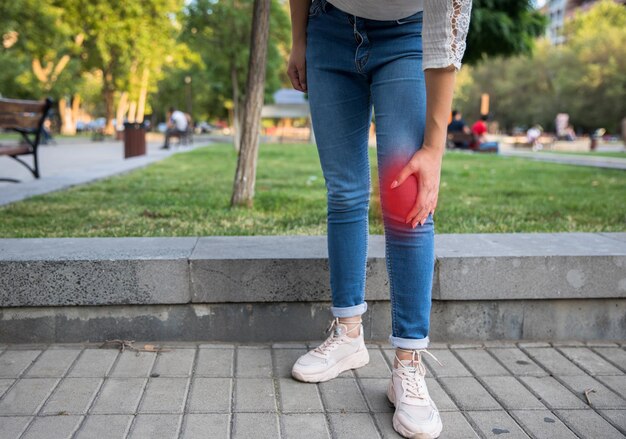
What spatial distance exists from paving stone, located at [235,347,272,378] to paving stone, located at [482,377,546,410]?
0.86 m

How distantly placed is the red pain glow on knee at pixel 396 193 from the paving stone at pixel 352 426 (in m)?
0.68

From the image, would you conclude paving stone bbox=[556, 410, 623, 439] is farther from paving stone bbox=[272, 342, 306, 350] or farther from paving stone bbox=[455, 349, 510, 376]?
paving stone bbox=[272, 342, 306, 350]

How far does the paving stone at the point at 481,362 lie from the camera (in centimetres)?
251

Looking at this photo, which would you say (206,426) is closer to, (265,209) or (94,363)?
(94,363)

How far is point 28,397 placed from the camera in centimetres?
218

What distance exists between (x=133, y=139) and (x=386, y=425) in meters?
13.0

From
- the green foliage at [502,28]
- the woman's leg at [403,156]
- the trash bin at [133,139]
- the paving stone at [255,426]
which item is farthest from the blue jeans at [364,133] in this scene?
the green foliage at [502,28]

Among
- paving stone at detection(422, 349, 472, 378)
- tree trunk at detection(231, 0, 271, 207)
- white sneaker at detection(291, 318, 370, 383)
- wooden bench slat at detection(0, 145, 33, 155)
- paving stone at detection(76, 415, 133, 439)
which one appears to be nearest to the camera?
paving stone at detection(76, 415, 133, 439)

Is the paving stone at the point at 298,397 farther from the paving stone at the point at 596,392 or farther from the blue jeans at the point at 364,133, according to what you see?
the paving stone at the point at 596,392

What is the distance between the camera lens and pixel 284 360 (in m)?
2.60

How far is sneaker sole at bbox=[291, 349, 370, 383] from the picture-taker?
2367 mm

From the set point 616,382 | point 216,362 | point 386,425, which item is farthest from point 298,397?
point 616,382

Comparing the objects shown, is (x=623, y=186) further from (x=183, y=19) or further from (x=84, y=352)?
(x=183, y=19)

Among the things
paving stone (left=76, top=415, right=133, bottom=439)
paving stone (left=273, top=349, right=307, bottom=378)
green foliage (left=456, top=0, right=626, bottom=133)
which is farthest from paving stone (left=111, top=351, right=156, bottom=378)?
green foliage (left=456, top=0, right=626, bottom=133)
